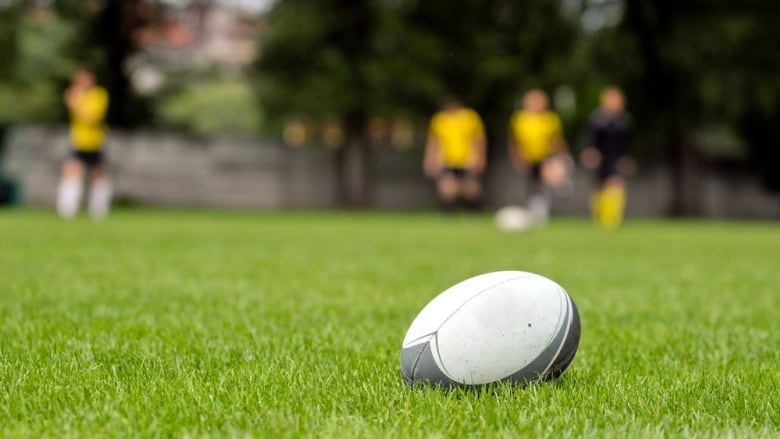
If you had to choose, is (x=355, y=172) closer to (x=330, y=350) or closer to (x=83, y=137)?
(x=83, y=137)

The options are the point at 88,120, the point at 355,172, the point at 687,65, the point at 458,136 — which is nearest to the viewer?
the point at 88,120

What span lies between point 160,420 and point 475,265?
20.3 ft

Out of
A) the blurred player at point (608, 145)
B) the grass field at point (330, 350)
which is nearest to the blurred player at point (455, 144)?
the blurred player at point (608, 145)

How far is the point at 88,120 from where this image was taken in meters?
17.5

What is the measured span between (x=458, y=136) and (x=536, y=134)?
67.4 inches

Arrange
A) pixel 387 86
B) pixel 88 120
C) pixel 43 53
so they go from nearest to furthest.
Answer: pixel 88 120 → pixel 387 86 → pixel 43 53

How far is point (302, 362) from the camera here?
11.7ft

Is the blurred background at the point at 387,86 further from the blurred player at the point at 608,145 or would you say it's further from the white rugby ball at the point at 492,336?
the white rugby ball at the point at 492,336

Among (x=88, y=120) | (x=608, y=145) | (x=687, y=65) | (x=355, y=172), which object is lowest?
(x=355, y=172)

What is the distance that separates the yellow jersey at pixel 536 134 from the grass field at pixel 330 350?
32.0ft

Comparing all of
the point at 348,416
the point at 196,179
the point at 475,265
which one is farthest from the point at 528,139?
the point at 348,416

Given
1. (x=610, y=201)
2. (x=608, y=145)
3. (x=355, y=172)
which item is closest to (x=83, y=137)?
(x=608, y=145)

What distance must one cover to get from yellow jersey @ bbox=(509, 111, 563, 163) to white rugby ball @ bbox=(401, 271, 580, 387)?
15.9 metres

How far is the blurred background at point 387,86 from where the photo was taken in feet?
89.1
